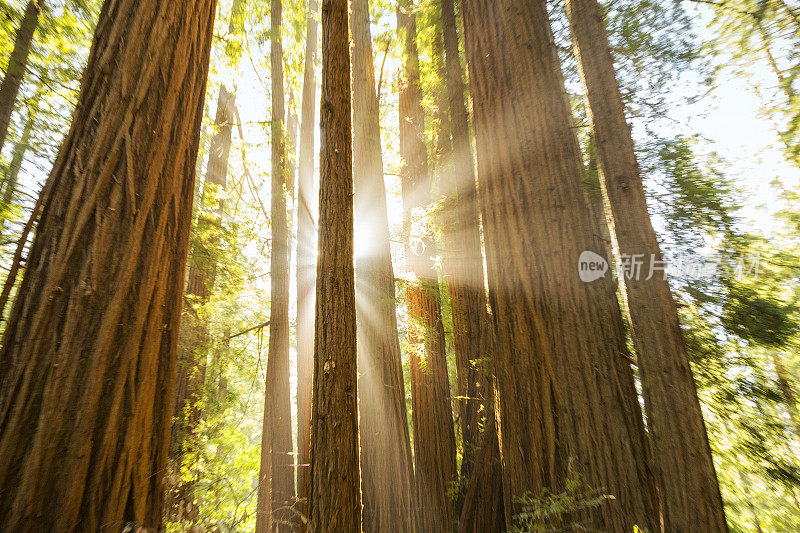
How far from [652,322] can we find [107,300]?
14.2ft

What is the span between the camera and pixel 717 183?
153 inches

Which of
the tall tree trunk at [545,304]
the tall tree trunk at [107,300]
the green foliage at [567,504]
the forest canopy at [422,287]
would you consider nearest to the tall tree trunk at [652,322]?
the forest canopy at [422,287]

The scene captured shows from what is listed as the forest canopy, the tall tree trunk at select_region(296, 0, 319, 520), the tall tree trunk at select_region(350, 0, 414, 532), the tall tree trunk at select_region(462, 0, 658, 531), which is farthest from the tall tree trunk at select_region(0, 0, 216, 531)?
the tall tree trunk at select_region(296, 0, 319, 520)

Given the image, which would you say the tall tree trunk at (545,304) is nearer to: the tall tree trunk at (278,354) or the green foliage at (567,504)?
the green foliage at (567,504)

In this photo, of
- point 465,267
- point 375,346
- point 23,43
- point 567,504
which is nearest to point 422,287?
Answer: point 465,267

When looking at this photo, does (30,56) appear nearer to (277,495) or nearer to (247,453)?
(277,495)

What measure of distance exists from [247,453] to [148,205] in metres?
7.62

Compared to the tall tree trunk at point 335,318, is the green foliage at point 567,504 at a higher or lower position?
lower

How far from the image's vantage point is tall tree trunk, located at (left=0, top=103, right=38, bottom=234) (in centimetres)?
348

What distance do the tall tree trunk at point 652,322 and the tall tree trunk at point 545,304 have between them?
834 millimetres

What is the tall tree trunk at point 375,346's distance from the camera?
3.60 metres

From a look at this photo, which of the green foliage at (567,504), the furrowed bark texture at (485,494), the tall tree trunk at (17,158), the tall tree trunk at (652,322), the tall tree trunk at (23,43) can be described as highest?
the tall tree trunk at (23,43)

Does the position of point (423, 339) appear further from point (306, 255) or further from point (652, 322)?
point (306, 255)

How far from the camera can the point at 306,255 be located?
7121 millimetres
